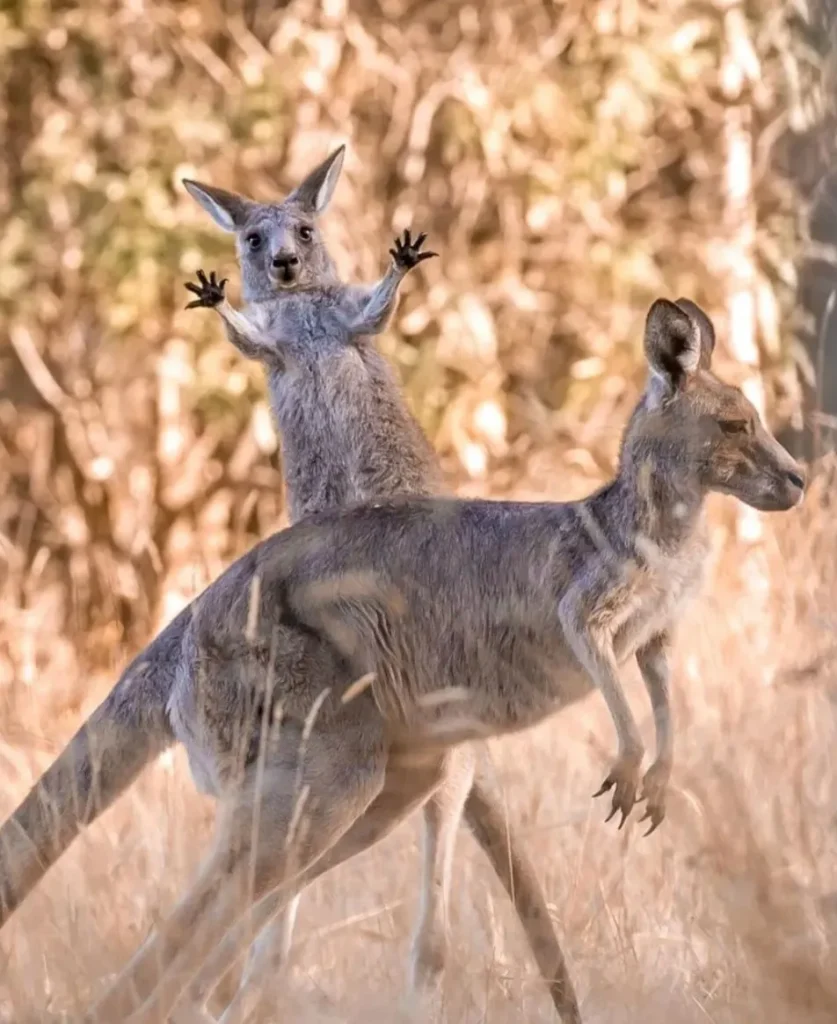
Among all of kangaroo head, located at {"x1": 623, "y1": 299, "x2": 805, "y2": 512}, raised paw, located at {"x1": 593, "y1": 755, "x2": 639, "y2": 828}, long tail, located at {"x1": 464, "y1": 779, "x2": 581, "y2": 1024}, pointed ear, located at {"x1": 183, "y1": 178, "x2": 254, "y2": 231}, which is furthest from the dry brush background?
raised paw, located at {"x1": 593, "y1": 755, "x2": 639, "y2": 828}

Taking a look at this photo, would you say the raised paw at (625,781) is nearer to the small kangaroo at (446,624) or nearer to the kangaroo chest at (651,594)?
the small kangaroo at (446,624)

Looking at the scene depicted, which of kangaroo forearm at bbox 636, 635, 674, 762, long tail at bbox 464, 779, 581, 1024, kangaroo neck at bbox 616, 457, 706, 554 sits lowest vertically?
long tail at bbox 464, 779, 581, 1024

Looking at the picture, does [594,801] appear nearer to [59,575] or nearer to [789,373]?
[789,373]

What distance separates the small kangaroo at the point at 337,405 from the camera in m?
4.71

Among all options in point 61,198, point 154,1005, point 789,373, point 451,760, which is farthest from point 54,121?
point 154,1005

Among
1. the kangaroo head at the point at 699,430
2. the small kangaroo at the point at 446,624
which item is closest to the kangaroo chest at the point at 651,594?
the small kangaroo at the point at 446,624

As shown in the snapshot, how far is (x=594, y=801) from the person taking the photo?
5.73 m

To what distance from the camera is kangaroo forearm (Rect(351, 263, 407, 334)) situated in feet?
20.5

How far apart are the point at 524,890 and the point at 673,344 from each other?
130cm

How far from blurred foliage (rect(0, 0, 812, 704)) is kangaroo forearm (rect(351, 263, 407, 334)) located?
10.2 feet

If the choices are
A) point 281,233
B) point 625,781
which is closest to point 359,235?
point 281,233

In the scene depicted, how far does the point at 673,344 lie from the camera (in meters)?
4.27

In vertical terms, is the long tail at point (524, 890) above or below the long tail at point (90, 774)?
below

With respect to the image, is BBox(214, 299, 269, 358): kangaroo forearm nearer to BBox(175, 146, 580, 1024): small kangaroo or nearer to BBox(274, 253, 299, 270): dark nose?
BBox(175, 146, 580, 1024): small kangaroo
